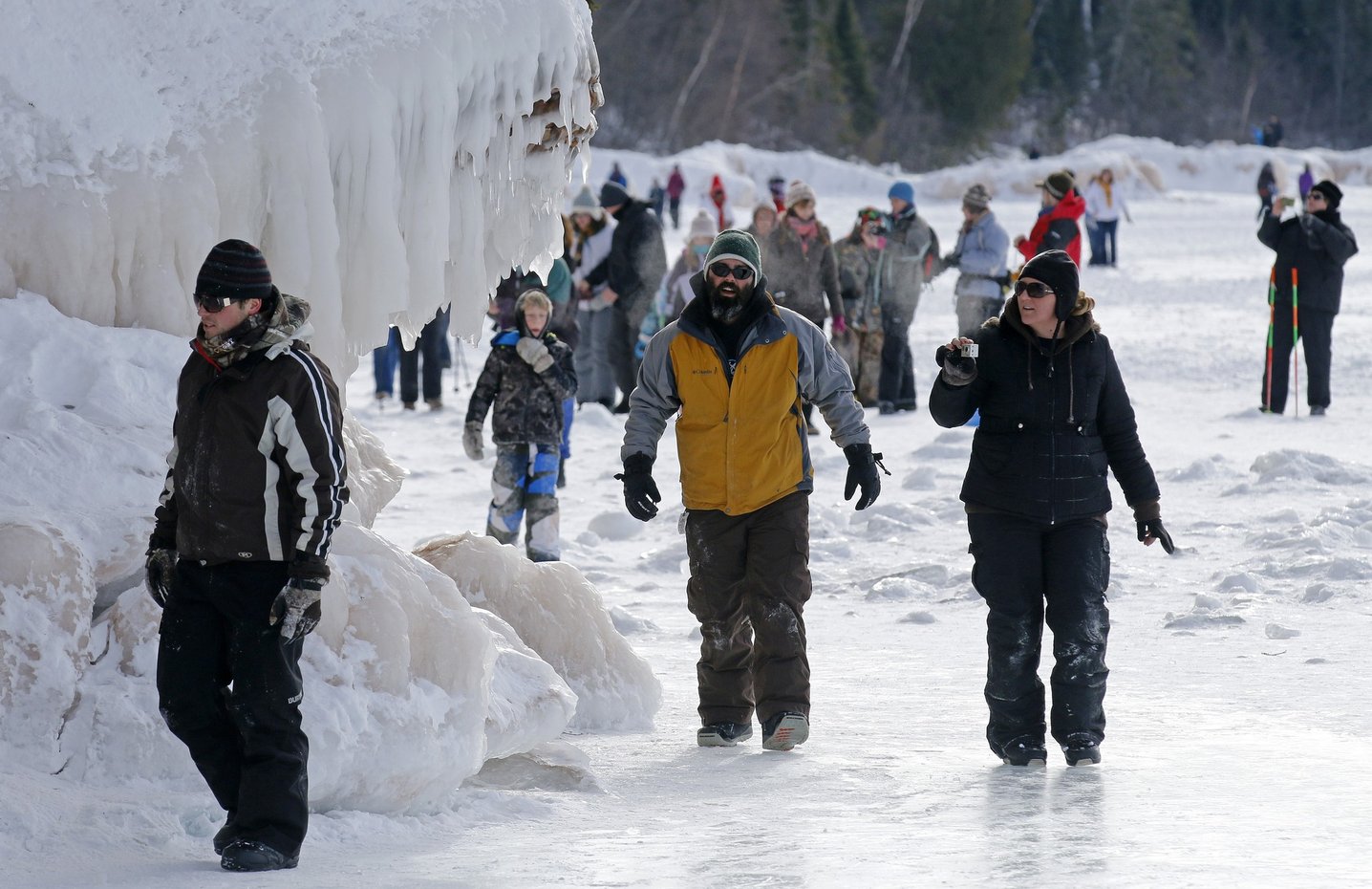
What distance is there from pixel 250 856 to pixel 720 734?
6.38 ft

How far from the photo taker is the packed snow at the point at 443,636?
4.23m

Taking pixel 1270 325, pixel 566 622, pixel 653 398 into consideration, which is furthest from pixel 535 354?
pixel 1270 325

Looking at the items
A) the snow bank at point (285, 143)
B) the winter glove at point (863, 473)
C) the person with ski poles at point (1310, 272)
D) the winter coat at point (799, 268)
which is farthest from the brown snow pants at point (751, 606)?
the person with ski poles at point (1310, 272)

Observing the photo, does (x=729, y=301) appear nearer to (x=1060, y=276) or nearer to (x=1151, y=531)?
(x=1060, y=276)

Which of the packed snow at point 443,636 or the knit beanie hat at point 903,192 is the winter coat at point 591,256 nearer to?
the knit beanie hat at point 903,192

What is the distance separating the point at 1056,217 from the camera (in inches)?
521

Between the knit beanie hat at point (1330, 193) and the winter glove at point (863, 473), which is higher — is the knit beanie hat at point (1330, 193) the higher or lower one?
the higher one

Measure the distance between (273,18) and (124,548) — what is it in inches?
69.4

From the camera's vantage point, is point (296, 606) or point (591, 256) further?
point (591, 256)

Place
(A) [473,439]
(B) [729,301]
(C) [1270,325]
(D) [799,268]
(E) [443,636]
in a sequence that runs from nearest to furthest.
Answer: (E) [443,636] < (B) [729,301] < (A) [473,439] < (D) [799,268] < (C) [1270,325]

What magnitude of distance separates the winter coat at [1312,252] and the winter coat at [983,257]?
169 cm

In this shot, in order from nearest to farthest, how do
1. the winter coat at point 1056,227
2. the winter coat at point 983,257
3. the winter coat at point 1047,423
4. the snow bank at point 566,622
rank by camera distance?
the winter coat at point 1047,423
the snow bank at point 566,622
the winter coat at point 983,257
the winter coat at point 1056,227

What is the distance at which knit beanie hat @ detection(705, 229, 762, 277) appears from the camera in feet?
18.3

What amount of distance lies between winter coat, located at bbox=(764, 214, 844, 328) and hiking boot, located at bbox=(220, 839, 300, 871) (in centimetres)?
843
